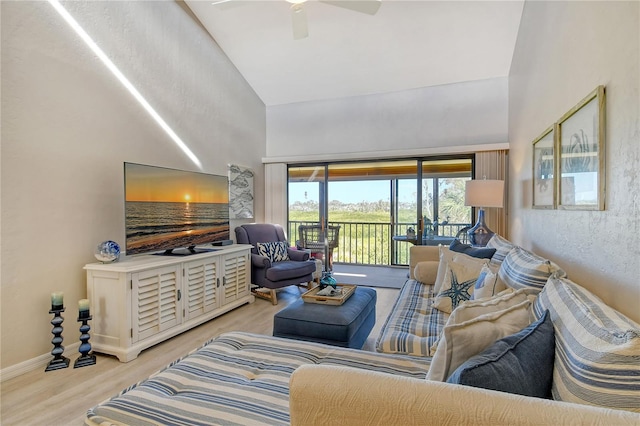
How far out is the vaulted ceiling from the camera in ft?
11.8

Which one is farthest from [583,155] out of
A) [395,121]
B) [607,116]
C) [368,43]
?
[395,121]

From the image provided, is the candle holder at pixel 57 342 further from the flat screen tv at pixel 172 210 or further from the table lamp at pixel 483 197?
the table lamp at pixel 483 197

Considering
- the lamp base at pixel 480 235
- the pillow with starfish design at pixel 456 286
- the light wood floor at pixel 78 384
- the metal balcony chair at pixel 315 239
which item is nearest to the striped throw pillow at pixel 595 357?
the pillow with starfish design at pixel 456 286

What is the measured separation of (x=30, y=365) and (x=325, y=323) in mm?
2150

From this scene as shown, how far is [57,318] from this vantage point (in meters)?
2.37

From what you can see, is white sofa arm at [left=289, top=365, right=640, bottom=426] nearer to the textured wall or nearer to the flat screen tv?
the flat screen tv

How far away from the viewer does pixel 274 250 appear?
14.7 ft

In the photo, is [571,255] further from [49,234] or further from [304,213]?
[304,213]

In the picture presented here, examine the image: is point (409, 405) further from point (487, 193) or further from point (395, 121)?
point (395, 121)

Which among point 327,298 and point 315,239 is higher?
point 315,239

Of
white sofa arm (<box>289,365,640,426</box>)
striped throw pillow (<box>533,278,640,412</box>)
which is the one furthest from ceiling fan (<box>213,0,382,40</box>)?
white sofa arm (<box>289,365,640,426</box>)

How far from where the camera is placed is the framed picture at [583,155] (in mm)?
1449

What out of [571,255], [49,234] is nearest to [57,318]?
[49,234]

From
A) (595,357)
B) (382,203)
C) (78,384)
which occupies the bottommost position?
(78,384)
